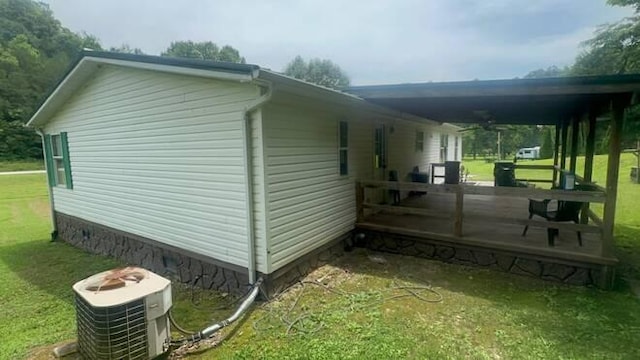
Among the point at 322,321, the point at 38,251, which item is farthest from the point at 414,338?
the point at 38,251

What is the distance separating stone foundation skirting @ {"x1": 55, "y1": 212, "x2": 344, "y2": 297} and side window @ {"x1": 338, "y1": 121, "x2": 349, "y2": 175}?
50.4 inches

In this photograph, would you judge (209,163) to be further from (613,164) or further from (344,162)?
(613,164)

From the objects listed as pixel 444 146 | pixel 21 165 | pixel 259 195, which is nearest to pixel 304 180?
pixel 259 195

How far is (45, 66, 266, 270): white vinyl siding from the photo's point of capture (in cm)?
441

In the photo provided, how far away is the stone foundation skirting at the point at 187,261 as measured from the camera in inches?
181

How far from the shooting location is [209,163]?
4656mm

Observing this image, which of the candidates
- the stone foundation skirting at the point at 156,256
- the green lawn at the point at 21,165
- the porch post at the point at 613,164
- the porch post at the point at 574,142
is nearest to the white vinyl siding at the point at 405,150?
the porch post at the point at 574,142

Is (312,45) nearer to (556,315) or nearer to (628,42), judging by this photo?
(628,42)

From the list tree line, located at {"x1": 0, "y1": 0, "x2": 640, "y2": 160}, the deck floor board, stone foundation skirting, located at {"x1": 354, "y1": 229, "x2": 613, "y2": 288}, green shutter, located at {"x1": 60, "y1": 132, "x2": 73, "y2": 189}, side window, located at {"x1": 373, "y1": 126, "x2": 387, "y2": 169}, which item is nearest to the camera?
stone foundation skirting, located at {"x1": 354, "y1": 229, "x2": 613, "y2": 288}

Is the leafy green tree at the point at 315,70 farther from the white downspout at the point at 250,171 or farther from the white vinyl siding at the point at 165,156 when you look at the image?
the white downspout at the point at 250,171

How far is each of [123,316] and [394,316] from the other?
279cm

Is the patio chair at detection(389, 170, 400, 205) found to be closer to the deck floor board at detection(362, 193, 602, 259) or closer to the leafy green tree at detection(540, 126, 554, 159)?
the deck floor board at detection(362, 193, 602, 259)

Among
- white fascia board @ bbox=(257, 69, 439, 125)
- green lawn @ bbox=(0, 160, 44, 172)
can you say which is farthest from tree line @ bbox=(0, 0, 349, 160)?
white fascia board @ bbox=(257, 69, 439, 125)

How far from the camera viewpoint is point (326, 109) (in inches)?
214
